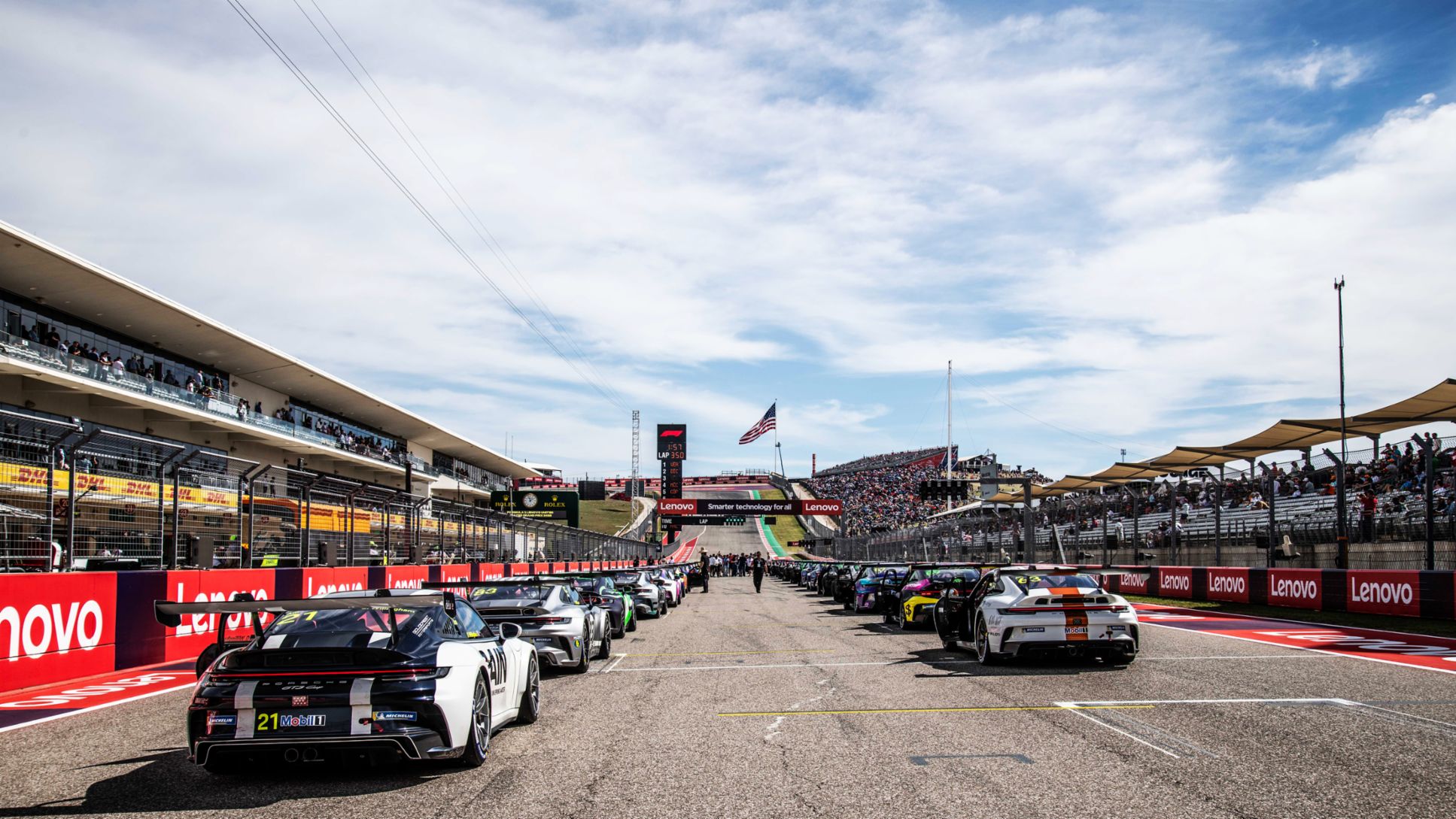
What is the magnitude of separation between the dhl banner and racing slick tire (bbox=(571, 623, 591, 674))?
5.64m

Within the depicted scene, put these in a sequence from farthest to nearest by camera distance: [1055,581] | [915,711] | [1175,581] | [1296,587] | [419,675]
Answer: [1175,581]
[1296,587]
[1055,581]
[915,711]
[419,675]

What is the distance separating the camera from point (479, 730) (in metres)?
7.16

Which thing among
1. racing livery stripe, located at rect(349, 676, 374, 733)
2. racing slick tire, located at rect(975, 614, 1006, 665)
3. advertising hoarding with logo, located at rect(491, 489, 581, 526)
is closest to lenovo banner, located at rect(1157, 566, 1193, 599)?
racing slick tire, located at rect(975, 614, 1006, 665)

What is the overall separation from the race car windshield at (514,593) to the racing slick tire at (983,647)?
5142 mm

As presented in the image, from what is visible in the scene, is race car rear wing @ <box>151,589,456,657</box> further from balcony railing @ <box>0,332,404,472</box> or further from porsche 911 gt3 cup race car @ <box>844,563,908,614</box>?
balcony railing @ <box>0,332,404,472</box>

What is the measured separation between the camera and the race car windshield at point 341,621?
7.30 meters

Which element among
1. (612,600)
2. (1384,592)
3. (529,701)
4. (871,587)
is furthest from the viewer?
(871,587)

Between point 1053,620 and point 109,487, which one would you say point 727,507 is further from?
point 1053,620

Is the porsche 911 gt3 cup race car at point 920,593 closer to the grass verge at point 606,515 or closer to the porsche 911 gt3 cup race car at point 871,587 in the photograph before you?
the porsche 911 gt3 cup race car at point 871,587

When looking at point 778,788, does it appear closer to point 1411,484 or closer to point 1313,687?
point 1313,687

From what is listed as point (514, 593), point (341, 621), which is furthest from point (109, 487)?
point (341, 621)

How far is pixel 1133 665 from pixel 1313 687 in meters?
2.39

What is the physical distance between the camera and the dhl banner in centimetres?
1192

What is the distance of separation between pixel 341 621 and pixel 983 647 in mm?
8019
